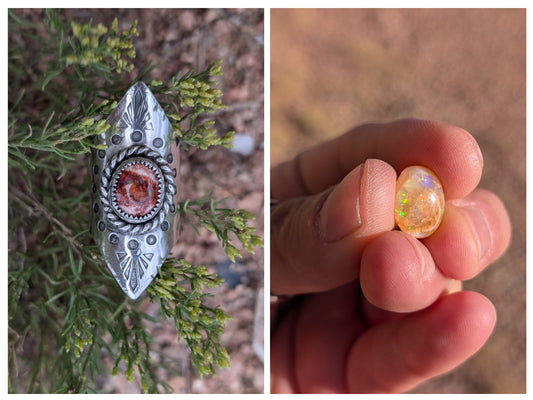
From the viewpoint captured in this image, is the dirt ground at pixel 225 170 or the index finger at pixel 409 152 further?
the dirt ground at pixel 225 170

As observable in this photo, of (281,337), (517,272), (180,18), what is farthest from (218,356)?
(180,18)

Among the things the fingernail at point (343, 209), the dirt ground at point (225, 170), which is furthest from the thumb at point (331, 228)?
the dirt ground at point (225, 170)

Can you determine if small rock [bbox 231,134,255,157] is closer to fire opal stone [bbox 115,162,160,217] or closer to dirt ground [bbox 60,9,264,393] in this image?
dirt ground [bbox 60,9,264,393]

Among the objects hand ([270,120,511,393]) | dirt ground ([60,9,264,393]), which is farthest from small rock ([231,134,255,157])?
hand ([270,120,511,393])

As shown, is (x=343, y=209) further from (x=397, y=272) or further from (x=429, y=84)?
(x=429, y=84)

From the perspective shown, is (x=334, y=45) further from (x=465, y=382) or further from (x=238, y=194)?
(x=465, y=382)

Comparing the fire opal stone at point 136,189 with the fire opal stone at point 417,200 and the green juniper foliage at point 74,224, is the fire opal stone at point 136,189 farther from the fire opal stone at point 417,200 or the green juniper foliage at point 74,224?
the fire opal stone at point 417,200

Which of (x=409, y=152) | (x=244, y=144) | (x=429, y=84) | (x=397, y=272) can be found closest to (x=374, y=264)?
(x=397, y=272)
